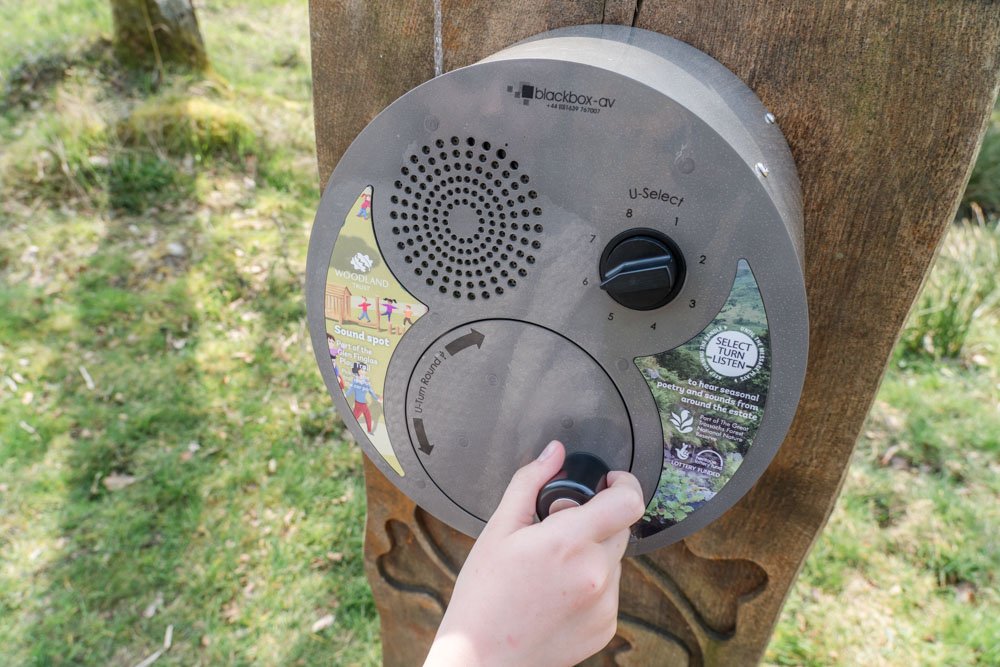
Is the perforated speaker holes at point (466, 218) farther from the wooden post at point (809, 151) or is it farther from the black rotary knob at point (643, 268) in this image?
the wooden post at point (809, 151)

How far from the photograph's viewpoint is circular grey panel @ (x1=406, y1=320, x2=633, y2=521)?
1189mm

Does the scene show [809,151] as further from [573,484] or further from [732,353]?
[573,484]

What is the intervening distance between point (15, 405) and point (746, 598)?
332 cm

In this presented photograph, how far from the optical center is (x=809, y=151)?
1.17 m

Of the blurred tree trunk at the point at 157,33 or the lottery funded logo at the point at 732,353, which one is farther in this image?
the blurred tree trunk at the point at 157,33

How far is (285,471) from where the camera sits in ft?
10.6

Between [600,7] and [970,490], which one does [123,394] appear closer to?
[600,7]

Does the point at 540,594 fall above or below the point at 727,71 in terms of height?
below

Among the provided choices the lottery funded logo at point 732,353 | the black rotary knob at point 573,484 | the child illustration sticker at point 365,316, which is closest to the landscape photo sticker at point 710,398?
the lottery funded logo at point 732,353

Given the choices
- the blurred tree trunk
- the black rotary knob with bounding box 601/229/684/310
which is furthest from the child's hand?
the blurred tree trunk

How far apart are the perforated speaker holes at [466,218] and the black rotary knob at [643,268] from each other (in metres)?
0.13

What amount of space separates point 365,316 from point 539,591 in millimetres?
555

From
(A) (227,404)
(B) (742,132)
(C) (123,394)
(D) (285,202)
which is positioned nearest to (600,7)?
(B) (742,132)

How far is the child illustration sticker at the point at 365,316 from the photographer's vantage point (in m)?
1.22
